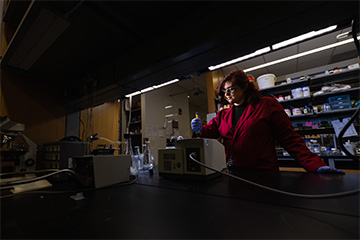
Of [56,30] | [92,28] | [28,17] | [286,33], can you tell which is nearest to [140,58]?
[92,28]

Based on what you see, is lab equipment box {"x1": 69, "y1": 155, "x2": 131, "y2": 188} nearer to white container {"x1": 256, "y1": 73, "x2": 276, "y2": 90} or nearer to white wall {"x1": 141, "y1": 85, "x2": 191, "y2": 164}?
white wall {"x1": 141, "y1": 85, "x2": 191, "y2": 164}

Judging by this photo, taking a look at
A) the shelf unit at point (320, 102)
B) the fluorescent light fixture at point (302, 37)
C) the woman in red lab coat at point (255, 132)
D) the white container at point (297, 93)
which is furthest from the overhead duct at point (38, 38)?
the white container at point (297, 93)

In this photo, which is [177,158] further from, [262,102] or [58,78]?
[58,78]

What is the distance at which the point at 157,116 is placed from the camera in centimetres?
416

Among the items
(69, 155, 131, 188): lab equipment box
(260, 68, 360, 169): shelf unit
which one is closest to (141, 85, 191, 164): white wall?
(260, 68, 360, 169): shelf unit

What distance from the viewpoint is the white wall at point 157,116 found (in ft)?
12.6

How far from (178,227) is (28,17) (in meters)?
1.15

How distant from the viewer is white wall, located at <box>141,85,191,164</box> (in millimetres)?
3828

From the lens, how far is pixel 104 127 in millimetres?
2088

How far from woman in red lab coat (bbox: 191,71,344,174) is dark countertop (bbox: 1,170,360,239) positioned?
20.0 inches

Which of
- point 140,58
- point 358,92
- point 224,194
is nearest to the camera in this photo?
point 224,194

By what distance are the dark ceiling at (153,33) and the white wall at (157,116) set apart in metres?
2.42

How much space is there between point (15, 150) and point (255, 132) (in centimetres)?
171

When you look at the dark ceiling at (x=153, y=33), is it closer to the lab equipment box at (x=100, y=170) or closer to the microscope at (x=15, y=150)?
the microscope at (x=15, y=150)
